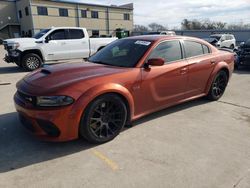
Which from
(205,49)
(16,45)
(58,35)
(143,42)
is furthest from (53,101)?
(58,35)

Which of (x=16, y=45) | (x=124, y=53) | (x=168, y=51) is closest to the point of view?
(x=124, y=53)

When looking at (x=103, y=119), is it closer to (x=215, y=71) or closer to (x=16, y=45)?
(x=215, y=71)

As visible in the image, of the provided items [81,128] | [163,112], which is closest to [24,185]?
[81,128]

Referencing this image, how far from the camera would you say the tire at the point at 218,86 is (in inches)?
219

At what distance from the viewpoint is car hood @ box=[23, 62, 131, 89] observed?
3.39m

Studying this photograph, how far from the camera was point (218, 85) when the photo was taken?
227 inches

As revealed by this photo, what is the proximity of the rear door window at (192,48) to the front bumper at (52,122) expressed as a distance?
2.81 meters

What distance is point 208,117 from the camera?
4719 millimetres

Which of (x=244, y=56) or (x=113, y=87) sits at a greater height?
(x=113, y=87)

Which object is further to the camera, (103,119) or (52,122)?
(103,119)

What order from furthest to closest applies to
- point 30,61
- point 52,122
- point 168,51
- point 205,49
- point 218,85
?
1. point 30,61
2. point 218,85
3. point 205,49
4. point 168,51
5. point 52,122

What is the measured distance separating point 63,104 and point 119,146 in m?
1.05

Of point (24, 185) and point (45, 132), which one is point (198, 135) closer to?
point (45, 132)

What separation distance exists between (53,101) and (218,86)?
4136mm
